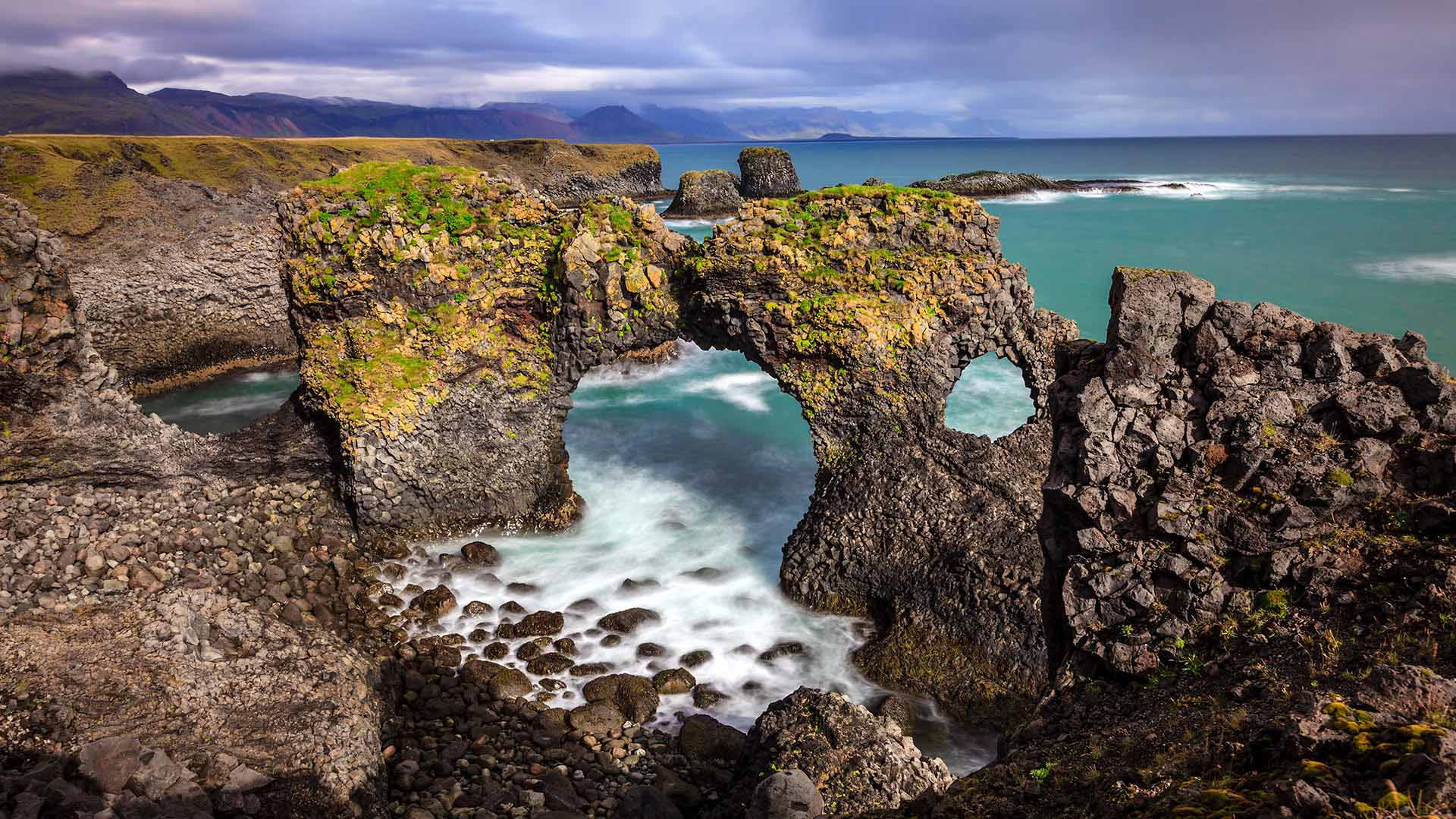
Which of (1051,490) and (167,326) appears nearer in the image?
(1051,490)

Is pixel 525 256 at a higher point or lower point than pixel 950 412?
higher

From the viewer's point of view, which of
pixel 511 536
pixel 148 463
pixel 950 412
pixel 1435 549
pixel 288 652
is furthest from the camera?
pixel 950 412

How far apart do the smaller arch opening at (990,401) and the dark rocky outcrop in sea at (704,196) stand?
44.4 m

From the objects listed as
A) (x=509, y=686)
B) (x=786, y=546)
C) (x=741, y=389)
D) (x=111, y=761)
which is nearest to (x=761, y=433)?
(x=741, y=389)

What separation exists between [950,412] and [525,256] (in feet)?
68.5

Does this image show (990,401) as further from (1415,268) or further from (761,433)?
(1415,268)

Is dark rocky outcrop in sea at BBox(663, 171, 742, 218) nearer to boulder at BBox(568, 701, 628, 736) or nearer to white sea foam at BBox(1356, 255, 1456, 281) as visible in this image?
white sea foam at BBox(1356, 255, 1456, 281)

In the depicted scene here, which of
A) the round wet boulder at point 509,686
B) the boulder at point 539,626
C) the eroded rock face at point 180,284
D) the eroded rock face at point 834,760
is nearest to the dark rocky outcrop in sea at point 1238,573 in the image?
the eroded rock face at point 834,760

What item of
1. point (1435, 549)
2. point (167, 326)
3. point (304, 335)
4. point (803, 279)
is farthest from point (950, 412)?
point (167, 326)

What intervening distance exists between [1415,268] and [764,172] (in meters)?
57.4

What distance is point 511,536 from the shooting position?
21469 millimetres

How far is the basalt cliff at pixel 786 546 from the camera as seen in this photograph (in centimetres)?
793

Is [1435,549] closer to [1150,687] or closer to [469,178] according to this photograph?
[1150,687]

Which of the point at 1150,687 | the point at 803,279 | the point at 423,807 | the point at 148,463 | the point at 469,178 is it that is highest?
the point at 469,178
